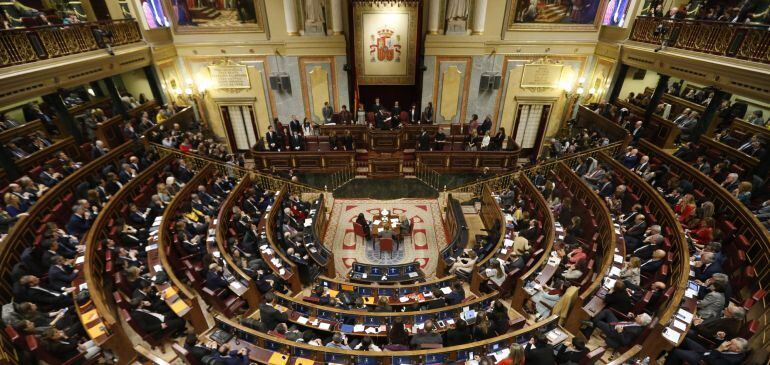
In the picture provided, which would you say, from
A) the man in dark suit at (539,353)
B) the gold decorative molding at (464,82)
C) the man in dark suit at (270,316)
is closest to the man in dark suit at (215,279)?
the man in dark suit at (270,316)

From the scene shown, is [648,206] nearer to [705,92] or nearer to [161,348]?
[705,92]

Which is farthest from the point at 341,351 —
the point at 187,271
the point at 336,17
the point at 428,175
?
the point at 336,17

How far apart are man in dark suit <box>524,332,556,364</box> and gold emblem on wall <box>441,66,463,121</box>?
11.1 metres

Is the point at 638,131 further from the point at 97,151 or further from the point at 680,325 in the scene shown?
the point at 97,151

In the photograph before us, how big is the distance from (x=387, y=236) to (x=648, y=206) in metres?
6.97

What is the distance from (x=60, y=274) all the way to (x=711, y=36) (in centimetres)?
1682

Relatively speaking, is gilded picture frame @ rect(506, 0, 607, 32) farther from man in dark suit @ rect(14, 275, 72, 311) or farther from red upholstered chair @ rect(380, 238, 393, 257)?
man in dark suit @ rect(14, 275, 72, 311)

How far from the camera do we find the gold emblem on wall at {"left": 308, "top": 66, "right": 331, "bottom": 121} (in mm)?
14125

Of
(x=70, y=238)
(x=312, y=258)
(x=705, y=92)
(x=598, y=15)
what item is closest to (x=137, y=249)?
(x=70, y=238)

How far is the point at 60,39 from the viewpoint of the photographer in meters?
9.88

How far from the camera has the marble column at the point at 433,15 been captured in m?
12.7

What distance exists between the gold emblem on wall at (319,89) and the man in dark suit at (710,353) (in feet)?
44.0

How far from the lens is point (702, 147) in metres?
10.3

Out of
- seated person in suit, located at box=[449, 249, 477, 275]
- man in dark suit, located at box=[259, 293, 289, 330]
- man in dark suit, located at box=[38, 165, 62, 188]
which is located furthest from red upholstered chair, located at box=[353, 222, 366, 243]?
man in dark suit, located at box=[38, 165, 62, 188]
